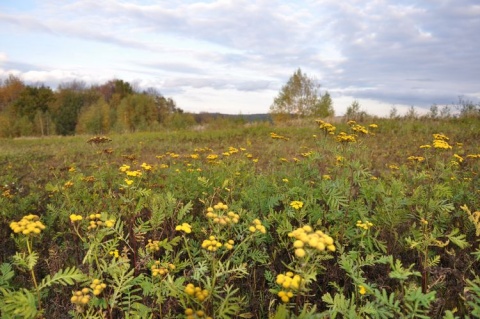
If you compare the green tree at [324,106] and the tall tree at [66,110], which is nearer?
the green tree at [324,106]

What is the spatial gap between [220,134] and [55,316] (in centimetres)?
1455

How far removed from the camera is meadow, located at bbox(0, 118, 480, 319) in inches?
72.3

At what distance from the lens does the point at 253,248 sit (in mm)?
3223

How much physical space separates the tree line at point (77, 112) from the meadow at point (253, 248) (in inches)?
1652

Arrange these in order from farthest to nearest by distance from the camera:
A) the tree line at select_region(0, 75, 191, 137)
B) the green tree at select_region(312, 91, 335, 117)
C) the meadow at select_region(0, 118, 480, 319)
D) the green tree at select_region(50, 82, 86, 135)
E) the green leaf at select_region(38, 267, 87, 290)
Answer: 1. the green tree at select_region(50, 82, 86, 135)
2. the tree line at select_region(0, 75, 191, 137)
3. the green tree at select_region(312, 91, 335, 117)
4. the meadow at select_region(0, 118, 480, 319)
5. the green leaf at select_region(38, 267, 87, 290)

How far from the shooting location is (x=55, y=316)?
244 cm

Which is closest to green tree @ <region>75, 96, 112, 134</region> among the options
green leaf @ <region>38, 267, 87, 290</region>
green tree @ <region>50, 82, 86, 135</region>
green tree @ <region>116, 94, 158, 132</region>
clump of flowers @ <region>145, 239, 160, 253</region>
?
green tree @ <region>116, 94, 158, 132</region>

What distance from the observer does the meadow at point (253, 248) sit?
1836mm

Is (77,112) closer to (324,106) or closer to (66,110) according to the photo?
(66,110)

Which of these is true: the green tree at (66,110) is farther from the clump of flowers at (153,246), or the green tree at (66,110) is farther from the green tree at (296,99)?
the clump of flowers at (153,246)

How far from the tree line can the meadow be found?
4195cm

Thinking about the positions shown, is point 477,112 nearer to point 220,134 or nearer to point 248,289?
point 220,134

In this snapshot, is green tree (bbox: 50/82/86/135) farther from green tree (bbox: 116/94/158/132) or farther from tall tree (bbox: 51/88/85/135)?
green tree (bbox: 116/94/158/132)

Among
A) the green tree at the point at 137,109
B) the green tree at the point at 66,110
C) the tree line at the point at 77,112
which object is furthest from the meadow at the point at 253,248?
the green tree at the point at 66,110
